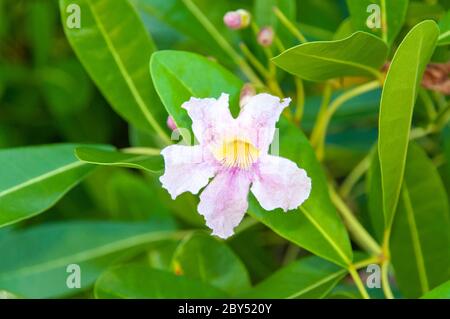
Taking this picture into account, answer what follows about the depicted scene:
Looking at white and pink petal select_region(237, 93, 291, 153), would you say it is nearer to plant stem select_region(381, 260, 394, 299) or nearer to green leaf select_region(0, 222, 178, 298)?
A: plant stem select_region(381, 260, 394, 299)

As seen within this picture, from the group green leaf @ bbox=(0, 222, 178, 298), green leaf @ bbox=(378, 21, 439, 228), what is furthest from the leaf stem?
green leaf @ bbox=(0, 222, 178, 298)

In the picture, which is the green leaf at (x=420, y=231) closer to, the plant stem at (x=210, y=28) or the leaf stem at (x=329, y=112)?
the leaf stem at (x=329, y=112)

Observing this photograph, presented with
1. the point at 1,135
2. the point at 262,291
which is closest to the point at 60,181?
the point at 262,291

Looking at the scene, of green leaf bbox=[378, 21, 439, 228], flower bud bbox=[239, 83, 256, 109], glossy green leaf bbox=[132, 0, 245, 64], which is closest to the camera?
green leaf bbox=[378, 21, 439, 228]

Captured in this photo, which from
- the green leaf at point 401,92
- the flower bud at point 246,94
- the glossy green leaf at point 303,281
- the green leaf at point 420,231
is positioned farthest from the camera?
the green leaf at point 420,231

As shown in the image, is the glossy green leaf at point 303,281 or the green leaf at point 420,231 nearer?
the glossy green leaf at point 303,281

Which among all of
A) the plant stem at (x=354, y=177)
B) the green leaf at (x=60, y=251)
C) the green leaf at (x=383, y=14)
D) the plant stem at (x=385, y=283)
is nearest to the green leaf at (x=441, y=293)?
the plant stem at (x=385, y=283)

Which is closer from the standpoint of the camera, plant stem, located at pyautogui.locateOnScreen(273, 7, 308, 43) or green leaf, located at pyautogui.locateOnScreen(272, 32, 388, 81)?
green leaf, located at pyautogui.locateOnScreen(272, 32, 388, 81)
